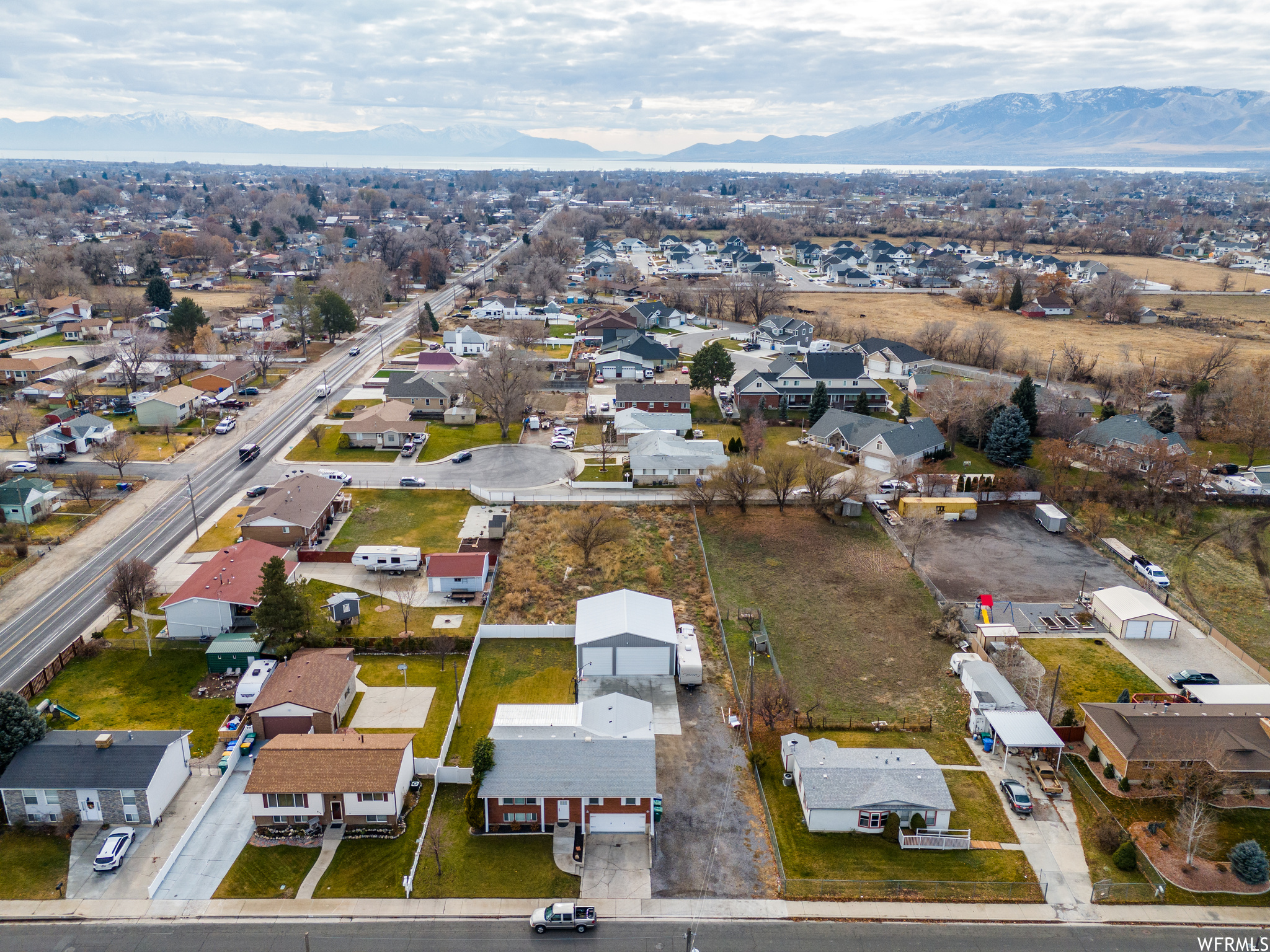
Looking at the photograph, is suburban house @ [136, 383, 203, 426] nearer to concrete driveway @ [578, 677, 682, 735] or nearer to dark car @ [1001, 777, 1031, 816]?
concrete driveway @ [578, 677, 682, 735]

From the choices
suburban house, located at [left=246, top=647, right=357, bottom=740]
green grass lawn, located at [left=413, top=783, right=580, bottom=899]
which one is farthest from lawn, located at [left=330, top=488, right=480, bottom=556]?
green grass lawn, located at [left=413, top=783, right=580, bottom=899]

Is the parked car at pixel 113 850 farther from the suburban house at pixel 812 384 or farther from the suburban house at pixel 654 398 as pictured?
the suburban house at pixel 812 384

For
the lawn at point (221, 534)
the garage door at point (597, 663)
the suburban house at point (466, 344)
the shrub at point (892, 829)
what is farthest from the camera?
the suburban house at point (466, 344)

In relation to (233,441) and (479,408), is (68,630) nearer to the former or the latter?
(233,441)

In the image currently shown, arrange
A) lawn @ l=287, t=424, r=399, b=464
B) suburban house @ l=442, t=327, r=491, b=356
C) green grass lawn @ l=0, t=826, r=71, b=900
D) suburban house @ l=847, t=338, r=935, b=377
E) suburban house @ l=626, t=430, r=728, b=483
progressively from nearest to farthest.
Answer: green grass lawn @ l=0, t=826, r=71, b=900, suburban house @ l=626, t=430, r=728, b=483, lawn @ l=287, t=424, r=399, b=464, suburban house @ l=847, t=338, r=935, b=377, suburban house @ l=442, t=327, r=491, b=356

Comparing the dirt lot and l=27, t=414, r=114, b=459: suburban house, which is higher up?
l=27, t=414, r=114, b=459: suburban house

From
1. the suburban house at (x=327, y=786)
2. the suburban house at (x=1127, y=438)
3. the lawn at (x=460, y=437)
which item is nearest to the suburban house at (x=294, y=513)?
the lawn at (x=460, y=437)

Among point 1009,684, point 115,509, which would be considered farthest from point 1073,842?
point 115,509

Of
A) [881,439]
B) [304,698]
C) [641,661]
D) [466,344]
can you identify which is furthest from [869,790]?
[466,344]
